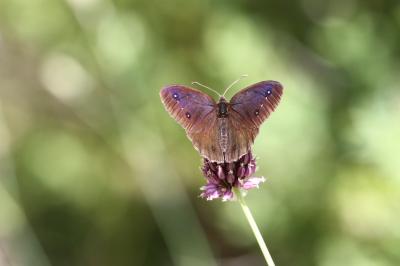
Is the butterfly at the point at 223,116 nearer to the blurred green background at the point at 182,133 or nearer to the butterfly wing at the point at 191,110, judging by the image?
the butterfly wing at the point at 191,110

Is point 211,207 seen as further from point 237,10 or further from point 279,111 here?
point 237,10

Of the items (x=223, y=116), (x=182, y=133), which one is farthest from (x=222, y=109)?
(x=182, y=133)

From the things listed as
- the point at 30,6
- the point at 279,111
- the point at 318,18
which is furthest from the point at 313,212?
the point at 30,6

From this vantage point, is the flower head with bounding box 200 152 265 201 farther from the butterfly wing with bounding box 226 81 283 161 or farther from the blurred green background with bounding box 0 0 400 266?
the blurred green background with bounding box 0 0 400 266

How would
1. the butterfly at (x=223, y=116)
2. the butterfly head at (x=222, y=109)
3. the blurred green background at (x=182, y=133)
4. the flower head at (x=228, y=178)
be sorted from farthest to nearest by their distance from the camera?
the blurred green background at (x=182, y=133) → the butterfly head at (x=222, y=109) → the butterfly at (x=223, y=116) → the flower head at (x=228, y=178)

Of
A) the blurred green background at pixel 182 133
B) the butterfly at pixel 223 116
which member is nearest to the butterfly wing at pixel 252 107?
the butterfly at pixel 223 116

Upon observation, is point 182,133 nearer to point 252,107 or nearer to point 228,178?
point 252,107
